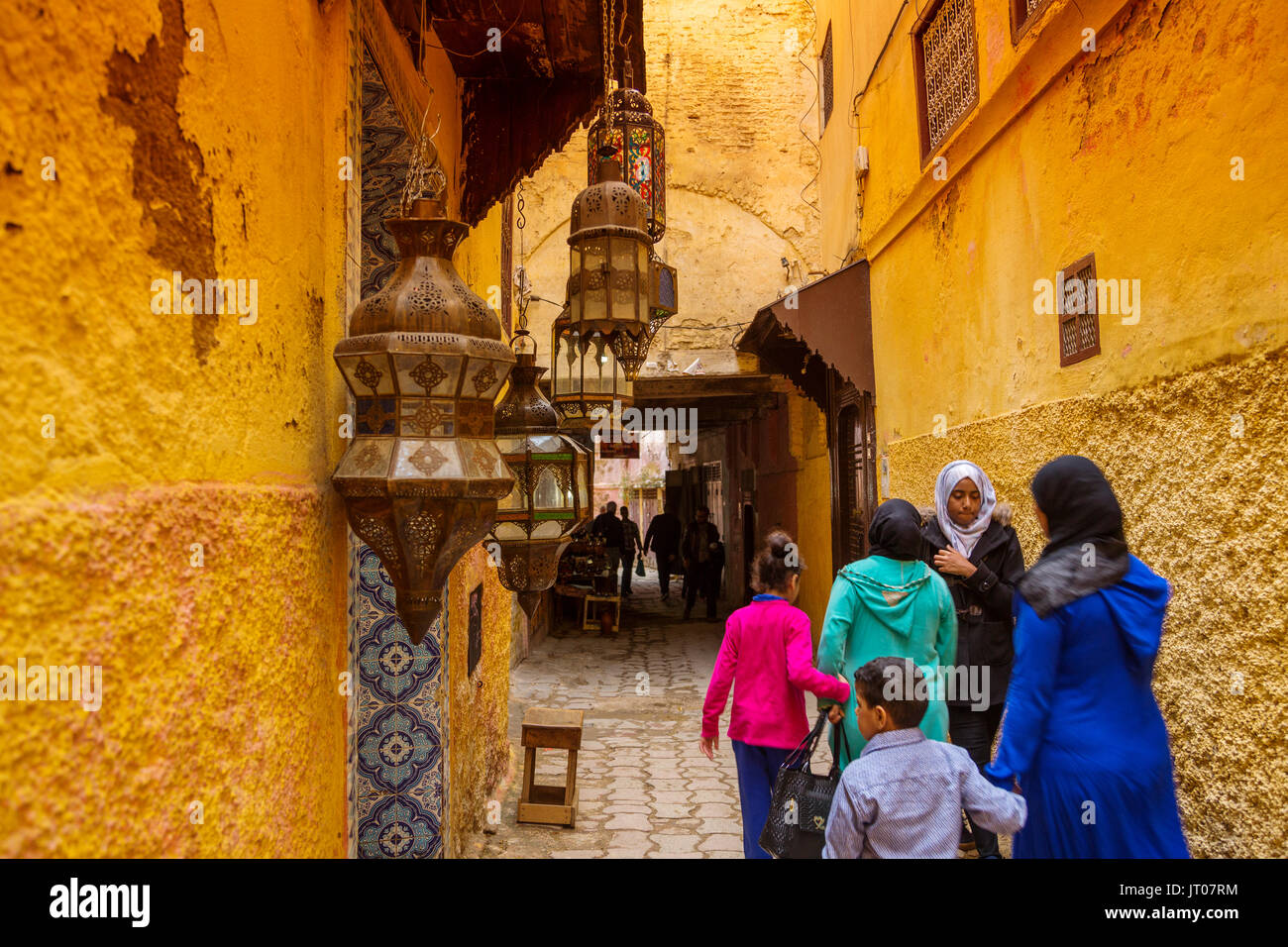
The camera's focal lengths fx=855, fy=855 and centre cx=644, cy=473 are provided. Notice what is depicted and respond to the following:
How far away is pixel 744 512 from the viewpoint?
1625cm

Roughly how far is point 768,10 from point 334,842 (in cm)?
1198

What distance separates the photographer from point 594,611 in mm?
13234

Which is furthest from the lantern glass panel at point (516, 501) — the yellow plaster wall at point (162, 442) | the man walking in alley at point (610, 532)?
the man walking in alley at point (610, 532)

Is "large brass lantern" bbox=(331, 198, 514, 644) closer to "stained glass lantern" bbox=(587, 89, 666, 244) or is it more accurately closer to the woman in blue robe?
the woman in blue robe

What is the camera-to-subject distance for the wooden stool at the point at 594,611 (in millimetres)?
12609

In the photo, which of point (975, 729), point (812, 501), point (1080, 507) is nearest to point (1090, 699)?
point (1080, 507)

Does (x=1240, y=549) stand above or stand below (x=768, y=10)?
below

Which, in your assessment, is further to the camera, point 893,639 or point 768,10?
point 768,10

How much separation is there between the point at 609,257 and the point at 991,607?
2225 mm

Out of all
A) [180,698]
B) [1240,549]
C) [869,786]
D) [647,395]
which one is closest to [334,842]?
[180,698]

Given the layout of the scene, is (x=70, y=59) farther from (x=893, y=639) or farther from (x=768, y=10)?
(x=768, y=10)

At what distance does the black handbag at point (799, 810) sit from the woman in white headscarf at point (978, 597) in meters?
1.02

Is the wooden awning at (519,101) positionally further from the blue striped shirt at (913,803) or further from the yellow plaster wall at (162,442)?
the blue striped shirt at (913,803)
